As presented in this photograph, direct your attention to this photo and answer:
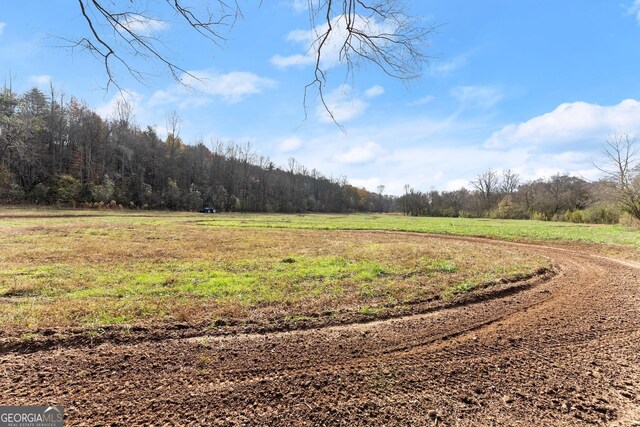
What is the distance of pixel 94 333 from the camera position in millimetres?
4629

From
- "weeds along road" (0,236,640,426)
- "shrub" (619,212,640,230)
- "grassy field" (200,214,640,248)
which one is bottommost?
"weeds along road" (0,236,640,426)

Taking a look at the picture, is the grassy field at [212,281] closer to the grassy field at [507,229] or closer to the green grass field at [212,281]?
the green grass field at [212,281]

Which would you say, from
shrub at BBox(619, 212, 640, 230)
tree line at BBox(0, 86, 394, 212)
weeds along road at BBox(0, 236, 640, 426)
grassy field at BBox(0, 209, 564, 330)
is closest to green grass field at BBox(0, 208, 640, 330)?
grassy field at BBox(0, 209, 564, 330)

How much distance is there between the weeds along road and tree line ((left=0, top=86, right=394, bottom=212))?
4457 cm

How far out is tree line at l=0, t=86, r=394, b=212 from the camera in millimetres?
48312

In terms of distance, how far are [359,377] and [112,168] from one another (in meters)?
79.5

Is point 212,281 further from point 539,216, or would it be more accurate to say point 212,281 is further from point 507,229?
point 539,216

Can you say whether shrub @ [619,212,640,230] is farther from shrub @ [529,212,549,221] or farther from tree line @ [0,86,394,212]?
tree line @ [0,86,394,212]

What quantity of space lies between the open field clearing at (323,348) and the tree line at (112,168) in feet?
139

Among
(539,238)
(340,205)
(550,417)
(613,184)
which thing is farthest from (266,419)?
(340,205)

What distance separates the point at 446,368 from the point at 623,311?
16.2 ft

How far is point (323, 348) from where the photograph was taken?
14.3ft

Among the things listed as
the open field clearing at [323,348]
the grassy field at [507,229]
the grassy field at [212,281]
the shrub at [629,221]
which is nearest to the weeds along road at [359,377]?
the open field clearing at [323,348]

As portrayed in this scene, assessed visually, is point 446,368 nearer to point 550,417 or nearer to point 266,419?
point 550,417
